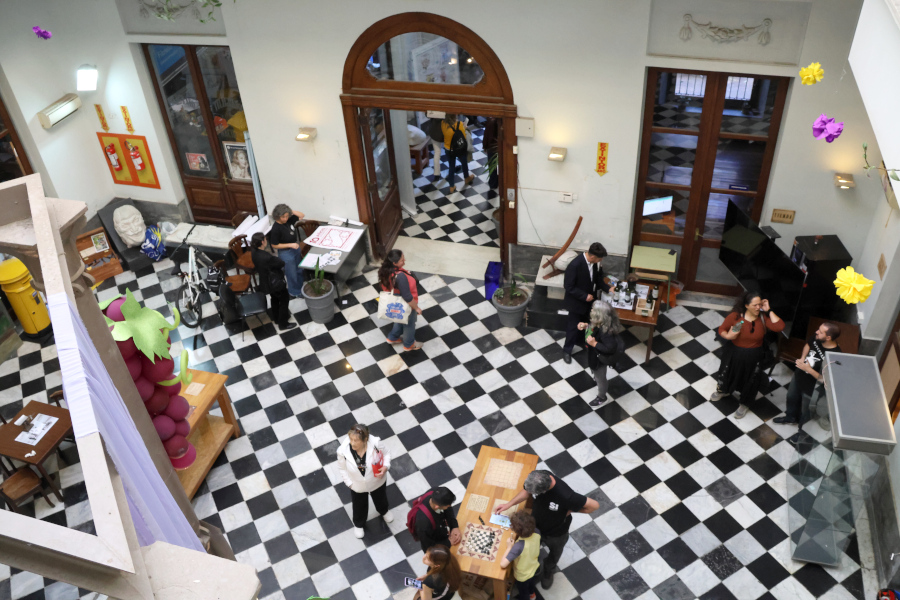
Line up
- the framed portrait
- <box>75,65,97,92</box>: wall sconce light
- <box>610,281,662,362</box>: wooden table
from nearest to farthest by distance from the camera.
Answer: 1. <box>610,281,662,362</box>: wooden table
2. <box>75,65,97,92</box>: wall sconce light
3. the framed portrait

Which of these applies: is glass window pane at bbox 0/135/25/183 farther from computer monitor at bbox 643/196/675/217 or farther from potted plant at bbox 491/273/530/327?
computer monitor at bbox 643/196/675/217

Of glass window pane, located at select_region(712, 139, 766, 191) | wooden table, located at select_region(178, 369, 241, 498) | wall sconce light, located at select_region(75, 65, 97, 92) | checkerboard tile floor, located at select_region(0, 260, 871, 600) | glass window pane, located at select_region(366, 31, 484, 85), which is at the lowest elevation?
checkerboard tile floor, located at select_region(0, 260, 871, 600)

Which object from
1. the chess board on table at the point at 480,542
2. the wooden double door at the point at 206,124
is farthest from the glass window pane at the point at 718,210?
the wooden double door at the point at 206,124

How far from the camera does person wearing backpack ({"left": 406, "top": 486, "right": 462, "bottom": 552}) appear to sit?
5766 millimetres

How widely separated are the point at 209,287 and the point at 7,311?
2718mm

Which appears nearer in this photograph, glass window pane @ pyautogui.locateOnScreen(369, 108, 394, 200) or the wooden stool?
glass window pane @ pyautogui.locateOnScreen(369, 108, 394, 200)

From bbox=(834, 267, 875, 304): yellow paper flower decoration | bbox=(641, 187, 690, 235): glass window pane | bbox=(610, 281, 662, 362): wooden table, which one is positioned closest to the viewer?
bbox=(834, 267, 875, 304): yellow paper flower decoration

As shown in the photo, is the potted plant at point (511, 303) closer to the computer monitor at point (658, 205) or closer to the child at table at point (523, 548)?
the computer monitor at point (658, 205)

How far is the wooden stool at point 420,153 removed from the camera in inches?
505

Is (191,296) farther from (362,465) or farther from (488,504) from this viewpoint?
(488,504)

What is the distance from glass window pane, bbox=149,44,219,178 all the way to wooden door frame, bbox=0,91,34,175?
76.5 inches

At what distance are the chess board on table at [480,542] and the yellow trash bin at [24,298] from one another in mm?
6538

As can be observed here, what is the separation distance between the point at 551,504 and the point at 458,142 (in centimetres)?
723

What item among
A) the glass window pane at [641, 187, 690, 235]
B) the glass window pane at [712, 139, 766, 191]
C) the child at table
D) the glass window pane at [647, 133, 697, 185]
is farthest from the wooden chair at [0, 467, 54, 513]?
the glass window pane at [712, 139, 766, 191]
